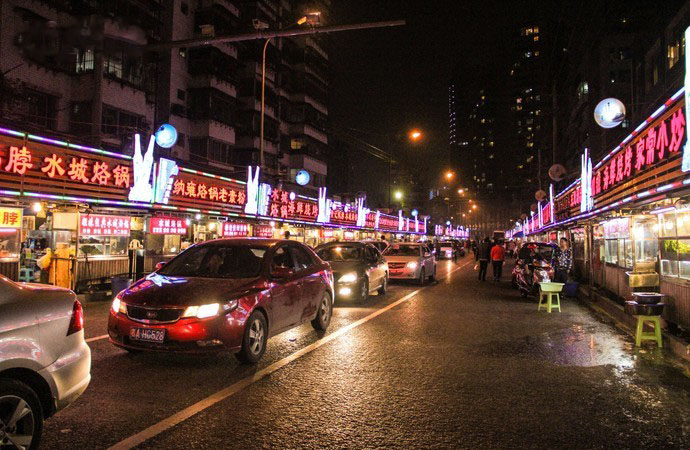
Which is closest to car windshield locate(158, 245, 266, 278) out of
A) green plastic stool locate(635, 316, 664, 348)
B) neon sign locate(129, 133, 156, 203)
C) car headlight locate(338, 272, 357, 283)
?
car headlight locate(338, 272, 357, 283)

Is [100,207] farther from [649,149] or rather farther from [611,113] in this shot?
[611,113]

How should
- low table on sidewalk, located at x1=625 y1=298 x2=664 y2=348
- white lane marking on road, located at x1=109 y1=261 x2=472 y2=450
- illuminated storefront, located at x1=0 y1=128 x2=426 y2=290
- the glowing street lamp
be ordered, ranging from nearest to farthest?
white lane marking on road, located at x1=109 y1=261 x2=472 y2=450, low table on sidewalk, located at x1=625 y1=298 x2=664 y2=348, illuminated storefront, located at x1=0 y1=128 x2=426 y2=290, the glowing street lamp

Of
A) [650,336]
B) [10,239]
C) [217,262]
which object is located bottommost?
[650,336]

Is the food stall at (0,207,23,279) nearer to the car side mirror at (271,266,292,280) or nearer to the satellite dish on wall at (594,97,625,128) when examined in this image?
the car side mirror at (271,266,292,280)

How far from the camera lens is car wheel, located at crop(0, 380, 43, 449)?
10.8 ft

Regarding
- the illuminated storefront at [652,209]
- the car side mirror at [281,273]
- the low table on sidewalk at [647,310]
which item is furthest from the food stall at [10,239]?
the illuminated storefront at [652,209]

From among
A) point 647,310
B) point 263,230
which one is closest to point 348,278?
point 647,310

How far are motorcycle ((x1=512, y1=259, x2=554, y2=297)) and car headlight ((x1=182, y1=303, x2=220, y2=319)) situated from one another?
10.9m

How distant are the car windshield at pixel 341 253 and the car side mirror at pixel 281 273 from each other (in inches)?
259

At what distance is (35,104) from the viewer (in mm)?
22859

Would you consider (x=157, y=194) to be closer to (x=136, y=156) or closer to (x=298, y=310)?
(x=136, y=156)

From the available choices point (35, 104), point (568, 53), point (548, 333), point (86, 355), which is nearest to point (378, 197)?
point (568, 53)

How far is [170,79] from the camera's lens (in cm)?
3294

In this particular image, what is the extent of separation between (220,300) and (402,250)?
14.9 m
